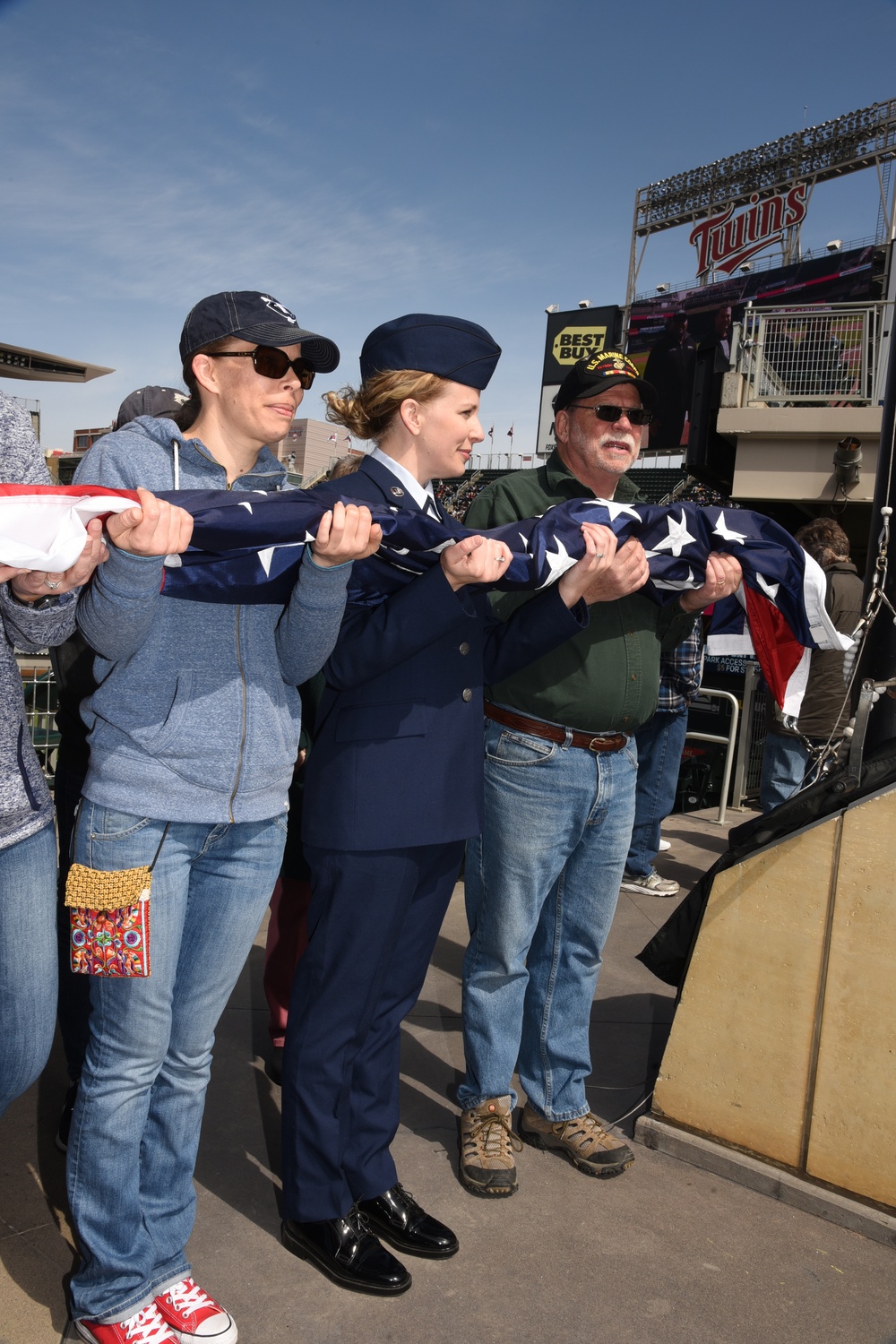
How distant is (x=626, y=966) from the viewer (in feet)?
15.3

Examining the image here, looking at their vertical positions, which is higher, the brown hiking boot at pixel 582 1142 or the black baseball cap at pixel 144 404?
the black baseball cap at pixel 144 404

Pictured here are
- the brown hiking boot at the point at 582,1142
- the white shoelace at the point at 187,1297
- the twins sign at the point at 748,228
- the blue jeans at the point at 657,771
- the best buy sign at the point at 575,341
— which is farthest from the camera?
the best buy sign at the point at 575,341

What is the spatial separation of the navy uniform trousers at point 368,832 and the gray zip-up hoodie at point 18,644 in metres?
0.66

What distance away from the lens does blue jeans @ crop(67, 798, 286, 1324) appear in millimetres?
2062

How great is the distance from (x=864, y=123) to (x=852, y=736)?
151ft

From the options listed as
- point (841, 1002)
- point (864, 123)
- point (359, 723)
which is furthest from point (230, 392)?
point (864, 123)

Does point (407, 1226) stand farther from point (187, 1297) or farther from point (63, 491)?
point (63, 491)

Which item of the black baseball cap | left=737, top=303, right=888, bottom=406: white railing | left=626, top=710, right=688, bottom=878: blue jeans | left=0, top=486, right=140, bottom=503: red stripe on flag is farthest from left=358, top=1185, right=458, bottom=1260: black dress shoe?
left=737, top=303, right=888, bottom=406: white railing

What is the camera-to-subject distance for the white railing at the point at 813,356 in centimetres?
1338

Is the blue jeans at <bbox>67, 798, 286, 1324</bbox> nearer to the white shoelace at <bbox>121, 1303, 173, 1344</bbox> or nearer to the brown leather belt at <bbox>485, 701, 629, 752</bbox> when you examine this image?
the white shoelace at <bbox>121, 1303, 173, 1344</bbox>

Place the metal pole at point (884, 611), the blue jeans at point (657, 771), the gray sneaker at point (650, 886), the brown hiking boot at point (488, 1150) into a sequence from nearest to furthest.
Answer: the brown hiking boot at point (488, 1150) → the metal pole at point (884, 611) → the gray sneaker at point (650, 886) → the blue jeans at point (657, 771)

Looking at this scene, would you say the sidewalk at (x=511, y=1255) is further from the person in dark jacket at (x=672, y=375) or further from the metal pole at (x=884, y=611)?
the person in dark jacket at (x=672, y=375)

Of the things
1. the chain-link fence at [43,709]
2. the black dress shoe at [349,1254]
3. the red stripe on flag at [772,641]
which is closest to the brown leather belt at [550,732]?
the red stripe on flag at [772,641]

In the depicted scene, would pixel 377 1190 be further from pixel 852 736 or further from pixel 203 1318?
pixel 852 736
